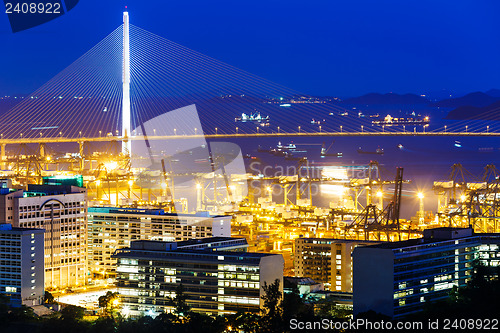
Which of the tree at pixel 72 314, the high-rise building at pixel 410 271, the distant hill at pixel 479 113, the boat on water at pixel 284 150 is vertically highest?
the distant hill at pixel 479 113

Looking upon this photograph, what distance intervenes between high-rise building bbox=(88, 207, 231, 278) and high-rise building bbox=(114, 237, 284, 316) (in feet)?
12.9

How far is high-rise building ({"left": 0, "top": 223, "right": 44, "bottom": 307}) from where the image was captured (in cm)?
1255

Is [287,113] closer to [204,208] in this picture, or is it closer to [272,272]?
[204,208]

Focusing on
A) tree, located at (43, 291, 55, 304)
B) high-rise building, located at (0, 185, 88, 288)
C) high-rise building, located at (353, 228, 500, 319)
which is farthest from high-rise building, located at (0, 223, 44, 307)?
high-rise building, located at (353, 228, 500, 319)

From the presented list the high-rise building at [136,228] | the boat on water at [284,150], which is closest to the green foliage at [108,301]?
the high-rise building at [136,228]

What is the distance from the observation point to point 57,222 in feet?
48.7

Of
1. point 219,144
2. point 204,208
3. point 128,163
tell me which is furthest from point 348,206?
point 219,144

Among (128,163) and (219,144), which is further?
(219,144)

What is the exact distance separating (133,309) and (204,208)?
37.7ft

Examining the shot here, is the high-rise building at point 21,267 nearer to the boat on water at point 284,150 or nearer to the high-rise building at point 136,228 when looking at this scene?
the high-rise building at point 136,228

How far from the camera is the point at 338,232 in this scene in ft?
58.6

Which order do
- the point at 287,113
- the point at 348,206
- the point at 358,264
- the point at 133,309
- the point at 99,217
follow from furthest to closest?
the point at 287,113, the point at 348,206, the point at 99,217, the point at 133,309, the point at 358,264

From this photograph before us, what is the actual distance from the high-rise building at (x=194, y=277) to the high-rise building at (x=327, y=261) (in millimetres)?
2629

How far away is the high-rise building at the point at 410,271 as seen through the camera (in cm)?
1011
